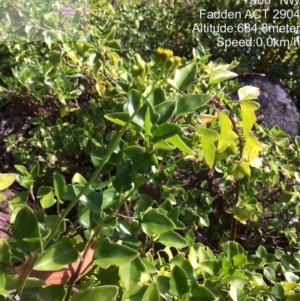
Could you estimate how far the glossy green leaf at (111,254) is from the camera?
73 cm

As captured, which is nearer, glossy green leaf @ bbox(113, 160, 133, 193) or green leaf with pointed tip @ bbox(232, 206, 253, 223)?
glossy green leaf @ bbox(113, 160, 133, 193)

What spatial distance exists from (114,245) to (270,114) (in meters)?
1.58

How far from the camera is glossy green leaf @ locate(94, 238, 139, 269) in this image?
2.38 ft

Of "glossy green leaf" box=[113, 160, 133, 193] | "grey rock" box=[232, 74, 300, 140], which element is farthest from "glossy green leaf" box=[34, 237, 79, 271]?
"grey rock" box=[232, 74, 300, 140]

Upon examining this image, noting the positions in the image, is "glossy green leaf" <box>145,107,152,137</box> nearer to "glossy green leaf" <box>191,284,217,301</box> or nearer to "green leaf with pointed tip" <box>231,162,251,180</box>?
"glossy green leaf" <box>191,284,217,301</box>

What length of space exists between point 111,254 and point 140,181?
126 millimetres

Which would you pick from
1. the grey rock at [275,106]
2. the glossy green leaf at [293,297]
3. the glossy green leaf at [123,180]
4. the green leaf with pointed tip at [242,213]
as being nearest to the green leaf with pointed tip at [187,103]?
the glossy green leaf at [123,180]

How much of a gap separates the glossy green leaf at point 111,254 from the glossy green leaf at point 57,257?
4cm

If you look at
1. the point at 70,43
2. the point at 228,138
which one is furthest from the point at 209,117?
the point at 70,43

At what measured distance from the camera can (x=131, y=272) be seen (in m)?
0.77

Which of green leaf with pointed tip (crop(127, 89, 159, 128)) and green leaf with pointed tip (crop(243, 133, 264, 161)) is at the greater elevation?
green leaf with pointed tip (crop(127, 89, 159, 128))

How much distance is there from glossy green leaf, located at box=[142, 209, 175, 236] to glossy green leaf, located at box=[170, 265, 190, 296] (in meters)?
0.07

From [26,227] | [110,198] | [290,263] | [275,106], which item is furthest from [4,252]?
[275,106]

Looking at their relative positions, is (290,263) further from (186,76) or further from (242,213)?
(186,76)
